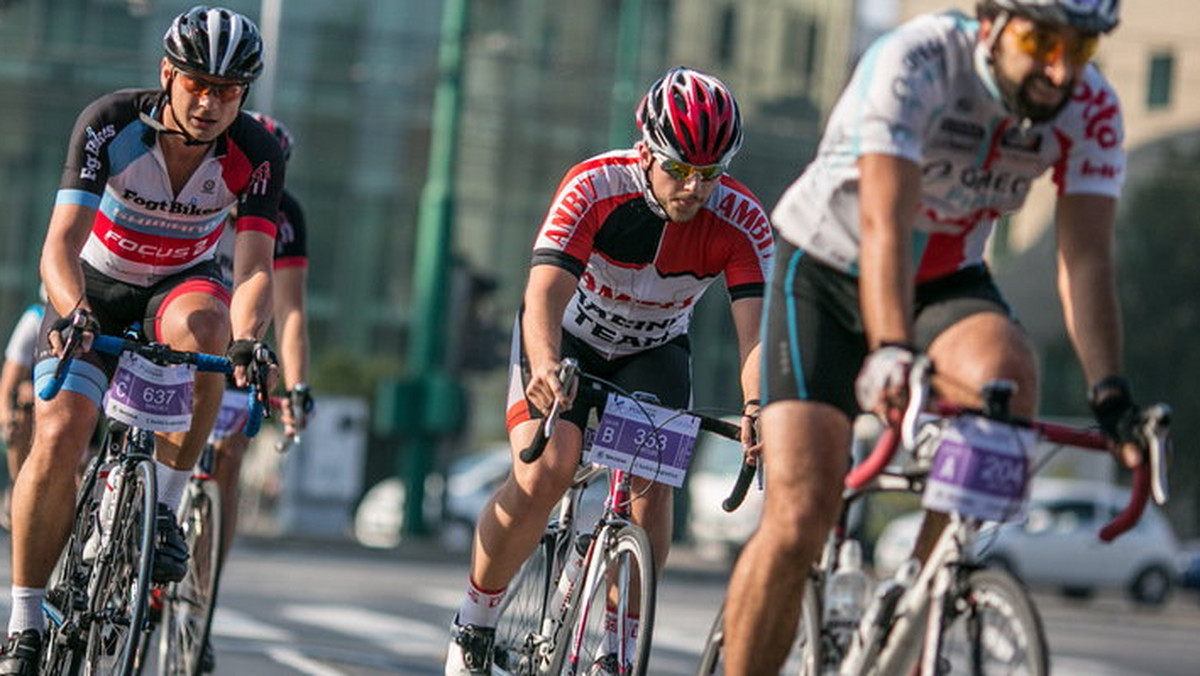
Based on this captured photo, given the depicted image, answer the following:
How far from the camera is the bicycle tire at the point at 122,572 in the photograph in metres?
6.72

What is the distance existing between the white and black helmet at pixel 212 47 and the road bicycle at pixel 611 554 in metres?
1.43

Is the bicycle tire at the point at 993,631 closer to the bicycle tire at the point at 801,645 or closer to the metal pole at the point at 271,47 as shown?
the bicycle tire at the point at 801,645

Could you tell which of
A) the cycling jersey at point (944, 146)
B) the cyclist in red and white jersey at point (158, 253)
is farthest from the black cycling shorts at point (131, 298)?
the cycling jersey at point (944, 146)

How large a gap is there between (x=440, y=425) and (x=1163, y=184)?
28.0 meters

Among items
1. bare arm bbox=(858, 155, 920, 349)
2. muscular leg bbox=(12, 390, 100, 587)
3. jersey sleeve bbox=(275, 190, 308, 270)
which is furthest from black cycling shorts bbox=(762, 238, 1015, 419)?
jersey sleeve bbox=(275, 190, 308, 270)

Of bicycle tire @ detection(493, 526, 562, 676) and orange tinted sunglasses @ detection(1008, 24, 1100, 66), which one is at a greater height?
orange tinted sunglasses @ detection(1008, 24, 1100, 66)

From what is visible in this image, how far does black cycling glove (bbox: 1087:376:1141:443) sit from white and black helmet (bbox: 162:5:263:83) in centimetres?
316

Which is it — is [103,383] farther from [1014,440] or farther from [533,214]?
[533,214]

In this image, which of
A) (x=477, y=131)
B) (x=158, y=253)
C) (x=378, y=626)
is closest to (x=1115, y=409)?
(x=158, y=253)

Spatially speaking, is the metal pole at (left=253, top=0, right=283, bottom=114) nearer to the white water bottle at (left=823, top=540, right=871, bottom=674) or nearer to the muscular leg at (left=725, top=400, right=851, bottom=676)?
the white water bottle at (left=823, top=540, right=871, bottom=674)

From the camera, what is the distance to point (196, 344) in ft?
24.0

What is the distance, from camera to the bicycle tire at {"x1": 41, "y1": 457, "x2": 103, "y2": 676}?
6.97 m

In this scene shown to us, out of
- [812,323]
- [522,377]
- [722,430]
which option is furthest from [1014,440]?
[522,377]

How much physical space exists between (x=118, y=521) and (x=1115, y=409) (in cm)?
315
